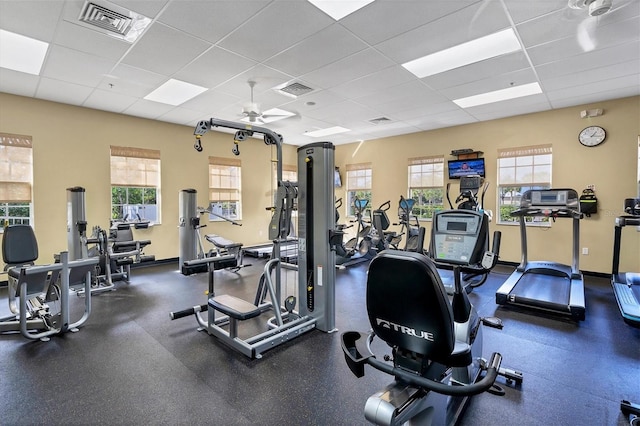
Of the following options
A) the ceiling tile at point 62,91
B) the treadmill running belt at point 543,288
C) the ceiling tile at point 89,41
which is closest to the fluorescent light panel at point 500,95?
the treadmill running belt at point 543,288

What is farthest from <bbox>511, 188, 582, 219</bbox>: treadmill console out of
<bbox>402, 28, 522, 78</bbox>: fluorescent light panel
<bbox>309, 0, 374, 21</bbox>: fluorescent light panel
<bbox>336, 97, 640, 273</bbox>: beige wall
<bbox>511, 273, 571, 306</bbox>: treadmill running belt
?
<bbox>309, 0, 374, 21</bbox>: fluorescent light panel

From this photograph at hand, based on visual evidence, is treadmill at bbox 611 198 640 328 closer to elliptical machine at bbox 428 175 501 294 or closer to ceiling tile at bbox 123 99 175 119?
elliptical machine at bbox 428 175 501 294

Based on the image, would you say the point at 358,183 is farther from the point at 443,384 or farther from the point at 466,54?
the point at 443,384

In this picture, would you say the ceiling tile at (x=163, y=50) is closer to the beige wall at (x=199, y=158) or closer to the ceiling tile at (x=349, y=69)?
the ceiling tile at (x=349, y=69)

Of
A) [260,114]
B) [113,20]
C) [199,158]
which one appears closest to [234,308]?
[113,20]

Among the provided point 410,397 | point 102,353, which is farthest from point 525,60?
point 102,353

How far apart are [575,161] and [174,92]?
271 inches

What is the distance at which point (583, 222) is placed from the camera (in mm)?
5492

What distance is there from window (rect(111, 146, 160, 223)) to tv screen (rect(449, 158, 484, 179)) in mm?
6299

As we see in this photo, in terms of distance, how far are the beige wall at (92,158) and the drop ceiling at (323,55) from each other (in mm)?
339

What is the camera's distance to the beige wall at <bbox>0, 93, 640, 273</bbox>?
510 cm

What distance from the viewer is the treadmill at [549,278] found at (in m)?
3.75

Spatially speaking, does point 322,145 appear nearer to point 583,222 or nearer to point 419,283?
point 419,283

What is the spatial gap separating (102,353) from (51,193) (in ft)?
12.9
